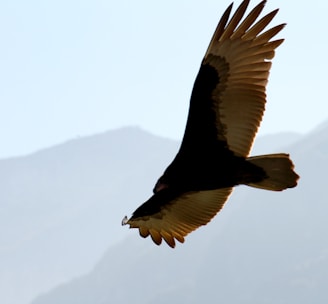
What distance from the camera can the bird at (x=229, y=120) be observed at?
875cm

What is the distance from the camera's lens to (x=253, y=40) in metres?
8.77

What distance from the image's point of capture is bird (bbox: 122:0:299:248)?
8.75 metres

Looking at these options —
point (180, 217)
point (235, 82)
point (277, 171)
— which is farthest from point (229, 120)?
point (180, 217)

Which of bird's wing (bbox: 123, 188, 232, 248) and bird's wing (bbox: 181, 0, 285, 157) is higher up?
bird's wing (bbox: 181, 0, 285, 157)

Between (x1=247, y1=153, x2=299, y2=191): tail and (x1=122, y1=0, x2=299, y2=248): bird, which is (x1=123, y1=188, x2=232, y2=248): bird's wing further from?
(x1=247, y1=153, x2=299, y2=191): tail

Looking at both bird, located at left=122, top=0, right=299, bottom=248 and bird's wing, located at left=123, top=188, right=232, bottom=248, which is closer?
bird, located at left=122, top=0, right=299, bottom=248

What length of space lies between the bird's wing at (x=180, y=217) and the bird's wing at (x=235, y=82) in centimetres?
103

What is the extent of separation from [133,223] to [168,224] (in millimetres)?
480

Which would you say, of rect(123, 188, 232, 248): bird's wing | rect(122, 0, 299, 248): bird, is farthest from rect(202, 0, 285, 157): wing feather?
rect(123, 188, 232, 248): bird's wing

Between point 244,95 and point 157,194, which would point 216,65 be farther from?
point 157,194

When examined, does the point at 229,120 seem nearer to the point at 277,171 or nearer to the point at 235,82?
the point at 235,82

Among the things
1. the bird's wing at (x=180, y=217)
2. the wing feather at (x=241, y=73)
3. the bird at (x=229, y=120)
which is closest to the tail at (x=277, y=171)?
the bird at (x=229, y=120)

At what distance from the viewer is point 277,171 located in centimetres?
881

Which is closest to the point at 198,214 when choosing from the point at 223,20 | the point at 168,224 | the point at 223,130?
the point at 168,224
